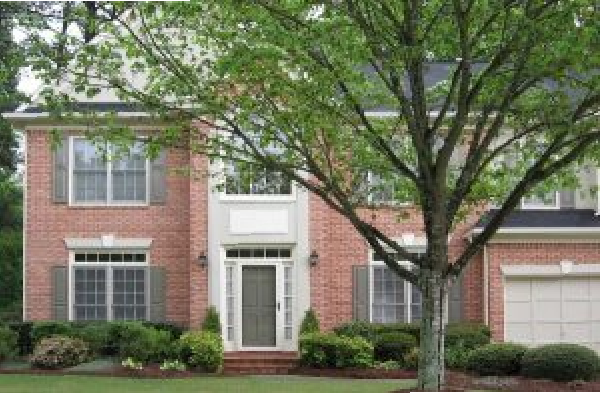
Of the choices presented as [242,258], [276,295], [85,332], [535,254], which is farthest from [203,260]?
[535,254]

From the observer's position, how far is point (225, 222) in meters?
24.5

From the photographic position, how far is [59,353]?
883 inches

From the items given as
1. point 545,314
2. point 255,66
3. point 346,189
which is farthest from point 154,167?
point 255,66

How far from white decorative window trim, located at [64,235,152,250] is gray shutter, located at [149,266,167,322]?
2.22 feet

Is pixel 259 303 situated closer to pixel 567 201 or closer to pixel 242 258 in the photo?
pixel 242 258

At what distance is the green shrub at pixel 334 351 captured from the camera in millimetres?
22609

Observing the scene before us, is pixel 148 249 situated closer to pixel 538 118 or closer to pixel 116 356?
pixel 116 356

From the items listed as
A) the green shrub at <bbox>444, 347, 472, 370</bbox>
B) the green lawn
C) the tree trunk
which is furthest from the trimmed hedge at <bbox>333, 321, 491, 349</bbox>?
the tree trunk

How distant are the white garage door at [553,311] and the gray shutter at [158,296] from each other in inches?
300

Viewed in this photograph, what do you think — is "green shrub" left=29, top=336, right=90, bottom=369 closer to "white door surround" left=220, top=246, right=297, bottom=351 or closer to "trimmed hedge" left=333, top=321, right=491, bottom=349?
"white door surround" left=220, top=246, right=297, bottom=351

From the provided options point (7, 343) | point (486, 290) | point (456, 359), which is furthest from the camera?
point (486, 290)

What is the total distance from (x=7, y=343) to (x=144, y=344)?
312 cm

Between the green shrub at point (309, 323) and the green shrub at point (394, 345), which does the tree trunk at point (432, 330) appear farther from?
the green shrub at point (309, 323)

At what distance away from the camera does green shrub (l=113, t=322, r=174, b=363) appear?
73.8 ft
